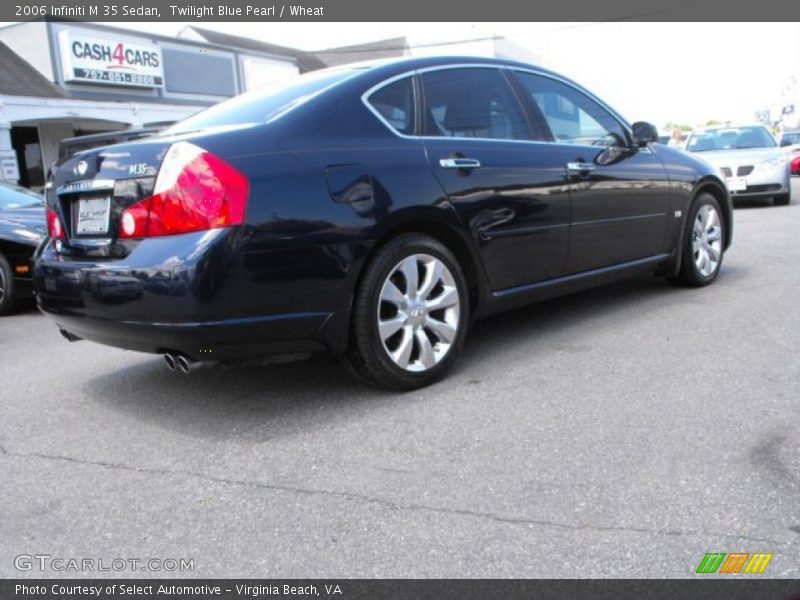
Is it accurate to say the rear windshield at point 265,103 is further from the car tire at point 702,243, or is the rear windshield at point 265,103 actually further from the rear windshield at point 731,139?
the rear windshield at point 731,139

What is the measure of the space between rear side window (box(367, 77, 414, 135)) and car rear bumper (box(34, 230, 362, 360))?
0.85 metres

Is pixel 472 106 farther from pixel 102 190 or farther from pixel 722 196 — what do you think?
pixel 722 196

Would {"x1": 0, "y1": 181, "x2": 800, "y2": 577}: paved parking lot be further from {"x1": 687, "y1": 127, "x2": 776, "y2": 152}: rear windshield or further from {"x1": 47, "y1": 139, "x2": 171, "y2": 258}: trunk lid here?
{"x1": 687, "y1": 127, "x2": 776, "y2": 152}: rear windshield

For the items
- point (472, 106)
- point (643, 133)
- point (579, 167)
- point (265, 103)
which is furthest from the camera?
point (643, 133)

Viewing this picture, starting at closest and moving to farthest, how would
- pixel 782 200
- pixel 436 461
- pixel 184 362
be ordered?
pixel 436 461, pixel 184 362, pixel 782 200

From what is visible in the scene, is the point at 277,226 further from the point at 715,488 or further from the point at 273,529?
the point at 715,488

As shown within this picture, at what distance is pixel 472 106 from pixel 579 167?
829 millimetres

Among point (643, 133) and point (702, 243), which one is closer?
point (643, 133)

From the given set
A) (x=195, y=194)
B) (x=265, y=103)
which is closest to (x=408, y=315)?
(x=195, y=194)

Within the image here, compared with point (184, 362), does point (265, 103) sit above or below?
above

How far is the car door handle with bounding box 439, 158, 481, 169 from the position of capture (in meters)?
3.68

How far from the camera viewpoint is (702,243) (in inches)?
225

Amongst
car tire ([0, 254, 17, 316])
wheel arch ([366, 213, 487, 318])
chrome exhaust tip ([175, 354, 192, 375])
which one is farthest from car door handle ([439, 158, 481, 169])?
car tire ([0, 254, 17, 316])
